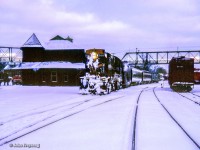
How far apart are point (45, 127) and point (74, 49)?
4010cm

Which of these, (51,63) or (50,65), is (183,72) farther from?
(51,63)

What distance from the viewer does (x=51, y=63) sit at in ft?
162

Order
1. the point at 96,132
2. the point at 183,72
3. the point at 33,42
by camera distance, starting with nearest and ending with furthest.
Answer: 1. the point at 96,132
2. the point at 183,72
3. the point at 33,42

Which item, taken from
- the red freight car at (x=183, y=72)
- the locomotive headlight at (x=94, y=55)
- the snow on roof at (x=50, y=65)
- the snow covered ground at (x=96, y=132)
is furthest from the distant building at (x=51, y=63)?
the snow covered ground at (x=96, y=132)

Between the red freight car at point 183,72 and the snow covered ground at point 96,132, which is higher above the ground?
the red freight car at point 183,72

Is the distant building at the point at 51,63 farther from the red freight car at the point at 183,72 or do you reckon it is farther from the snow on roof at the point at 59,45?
the red freight car at the point at 183,72

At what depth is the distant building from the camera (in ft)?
160

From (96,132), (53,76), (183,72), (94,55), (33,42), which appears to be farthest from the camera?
(33,42)

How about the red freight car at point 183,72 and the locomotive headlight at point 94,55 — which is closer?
the locomotive headlight at point 94,55

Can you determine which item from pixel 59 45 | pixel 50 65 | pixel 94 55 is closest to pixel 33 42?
pixel 59 45

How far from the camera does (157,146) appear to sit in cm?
752

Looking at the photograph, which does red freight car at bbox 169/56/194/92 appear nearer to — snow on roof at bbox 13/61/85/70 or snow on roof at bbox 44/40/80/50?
snow on roof at bbox 13/61/85/70

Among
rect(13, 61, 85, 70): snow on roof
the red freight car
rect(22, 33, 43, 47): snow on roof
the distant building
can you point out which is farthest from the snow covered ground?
rect(22, 33, 43, 47): snow on roof

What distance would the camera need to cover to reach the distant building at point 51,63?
160 ft
